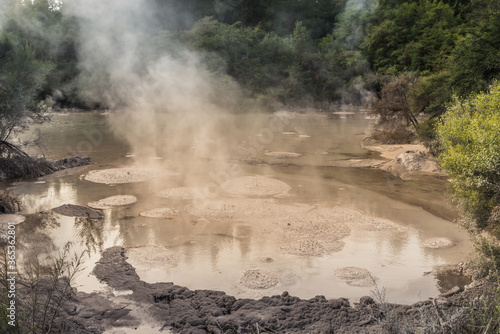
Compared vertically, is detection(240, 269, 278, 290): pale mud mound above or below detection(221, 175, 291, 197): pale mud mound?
below

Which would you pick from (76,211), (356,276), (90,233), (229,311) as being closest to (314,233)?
(356,276)

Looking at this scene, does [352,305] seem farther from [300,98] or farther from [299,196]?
[300,98]

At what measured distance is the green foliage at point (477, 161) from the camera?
810cm

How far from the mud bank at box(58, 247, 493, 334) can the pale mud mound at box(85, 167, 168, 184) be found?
26.8 ft

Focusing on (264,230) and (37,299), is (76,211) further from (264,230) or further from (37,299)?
(37,299)

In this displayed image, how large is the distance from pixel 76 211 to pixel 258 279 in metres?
6.42

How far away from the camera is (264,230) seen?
34.9 ft

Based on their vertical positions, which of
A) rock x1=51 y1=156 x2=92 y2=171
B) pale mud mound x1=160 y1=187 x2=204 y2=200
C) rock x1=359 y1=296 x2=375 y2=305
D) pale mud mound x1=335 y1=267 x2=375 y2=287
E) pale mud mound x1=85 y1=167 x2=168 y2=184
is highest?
rock x1=51 y1=156 x2=92 y2=171

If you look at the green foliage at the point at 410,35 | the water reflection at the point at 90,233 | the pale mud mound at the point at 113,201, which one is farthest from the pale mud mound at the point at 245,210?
the green foliage at the point at 410,35

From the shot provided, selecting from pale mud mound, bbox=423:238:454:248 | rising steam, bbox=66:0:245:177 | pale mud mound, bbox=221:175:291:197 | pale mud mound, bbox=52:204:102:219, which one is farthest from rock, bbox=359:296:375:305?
rising steam, bbox=66:0:245:177

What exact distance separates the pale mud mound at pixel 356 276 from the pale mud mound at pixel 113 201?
7060 millimetres

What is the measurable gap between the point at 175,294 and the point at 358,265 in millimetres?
3981

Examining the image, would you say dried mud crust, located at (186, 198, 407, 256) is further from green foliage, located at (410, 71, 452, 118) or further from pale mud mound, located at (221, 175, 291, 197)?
green foliage, located at (410, 71, 452, 118)

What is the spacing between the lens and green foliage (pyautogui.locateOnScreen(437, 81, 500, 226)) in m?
8.10
